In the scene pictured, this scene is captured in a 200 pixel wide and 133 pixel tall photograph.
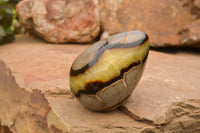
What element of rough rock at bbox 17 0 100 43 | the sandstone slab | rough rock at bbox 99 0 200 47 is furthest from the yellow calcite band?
rough rock at bbox 17 0 100 43

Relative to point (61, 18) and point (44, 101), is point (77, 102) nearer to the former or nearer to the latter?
point (44, 101)

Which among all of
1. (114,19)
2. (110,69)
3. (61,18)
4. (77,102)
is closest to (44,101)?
(77,102)

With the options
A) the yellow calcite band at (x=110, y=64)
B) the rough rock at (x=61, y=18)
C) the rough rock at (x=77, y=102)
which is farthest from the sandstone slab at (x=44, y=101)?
the rough rock at (x=61, y=18)

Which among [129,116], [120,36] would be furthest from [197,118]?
[120,36]

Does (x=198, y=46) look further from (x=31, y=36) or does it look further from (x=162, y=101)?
(x=31, y=36)

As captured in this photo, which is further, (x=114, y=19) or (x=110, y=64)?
(x=114, y=19)
